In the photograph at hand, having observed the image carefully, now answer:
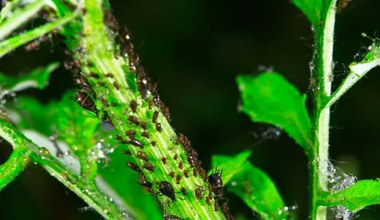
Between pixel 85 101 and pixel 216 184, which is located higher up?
pixel 85 101

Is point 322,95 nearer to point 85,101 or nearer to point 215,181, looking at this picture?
point 215,181

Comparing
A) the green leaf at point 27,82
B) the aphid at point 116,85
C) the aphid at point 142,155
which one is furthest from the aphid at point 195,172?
the green leaf at point 27,82

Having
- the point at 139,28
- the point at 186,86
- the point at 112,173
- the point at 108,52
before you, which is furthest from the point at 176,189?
the point at 139,28

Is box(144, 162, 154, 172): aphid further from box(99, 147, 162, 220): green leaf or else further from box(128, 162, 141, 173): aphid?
box(99, 147, 162, 220): green leaf

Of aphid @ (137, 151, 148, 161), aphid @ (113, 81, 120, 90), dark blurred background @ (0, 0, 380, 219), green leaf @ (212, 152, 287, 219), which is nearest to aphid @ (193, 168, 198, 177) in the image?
aphid @ (137, 151, 148, 161)

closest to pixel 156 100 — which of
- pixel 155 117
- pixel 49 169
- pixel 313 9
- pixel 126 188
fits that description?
pixel 155 117

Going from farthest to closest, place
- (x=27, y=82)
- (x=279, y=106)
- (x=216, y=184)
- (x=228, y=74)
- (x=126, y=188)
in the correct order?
(x=228, y=74)
(x=126, y=188)
(x=27, y=82)
(x=279, y=106)
(x=216, y=184)

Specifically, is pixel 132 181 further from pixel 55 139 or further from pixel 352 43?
pixel 352 43

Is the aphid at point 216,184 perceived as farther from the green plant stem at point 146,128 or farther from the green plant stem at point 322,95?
the green plant stem at point 322,95
